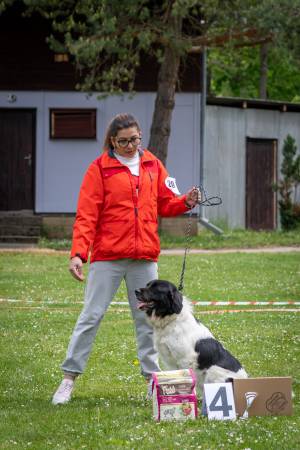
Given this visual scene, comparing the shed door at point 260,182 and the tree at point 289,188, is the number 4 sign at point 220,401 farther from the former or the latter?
the shed door at point 260,182

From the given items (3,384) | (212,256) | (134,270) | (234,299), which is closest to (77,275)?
(134,270)

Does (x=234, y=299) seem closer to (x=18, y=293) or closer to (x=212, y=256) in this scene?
(x=18, y=293)

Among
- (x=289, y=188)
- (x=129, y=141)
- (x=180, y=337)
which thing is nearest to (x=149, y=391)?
(x=180, y=337)

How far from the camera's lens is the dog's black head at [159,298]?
25.2ft

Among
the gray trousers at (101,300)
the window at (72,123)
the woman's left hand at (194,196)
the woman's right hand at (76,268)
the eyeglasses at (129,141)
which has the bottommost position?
the gray trousers at (101,300)

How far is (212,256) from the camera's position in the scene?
70.0ft

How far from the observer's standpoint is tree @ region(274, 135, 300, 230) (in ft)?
92.1

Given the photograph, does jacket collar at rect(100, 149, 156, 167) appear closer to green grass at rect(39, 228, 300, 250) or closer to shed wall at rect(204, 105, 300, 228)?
green grass at rect(39, 228, 300, 250)

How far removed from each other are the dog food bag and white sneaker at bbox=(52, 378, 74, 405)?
1.01 m

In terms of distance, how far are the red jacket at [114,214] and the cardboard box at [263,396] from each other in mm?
1317

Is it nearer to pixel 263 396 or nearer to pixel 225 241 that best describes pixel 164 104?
pixel 225 241

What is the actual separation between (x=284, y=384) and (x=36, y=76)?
64.9 feet

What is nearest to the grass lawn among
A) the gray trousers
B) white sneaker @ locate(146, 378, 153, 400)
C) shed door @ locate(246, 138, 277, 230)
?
white sneaker @ locate(146, 378, 153, 400)

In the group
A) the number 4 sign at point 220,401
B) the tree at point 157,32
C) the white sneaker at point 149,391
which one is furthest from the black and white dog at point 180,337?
the tree at point 157,32
